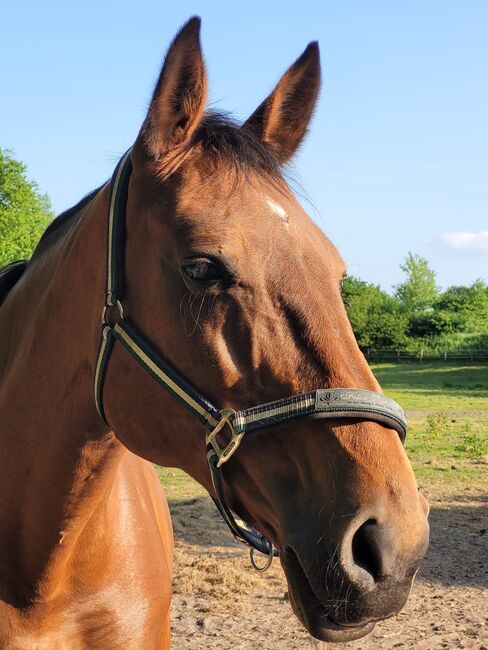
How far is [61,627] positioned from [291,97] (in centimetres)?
206

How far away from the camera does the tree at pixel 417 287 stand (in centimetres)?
5975

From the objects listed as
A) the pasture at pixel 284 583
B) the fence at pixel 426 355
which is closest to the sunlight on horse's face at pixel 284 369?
the pasture at pixel 284 583

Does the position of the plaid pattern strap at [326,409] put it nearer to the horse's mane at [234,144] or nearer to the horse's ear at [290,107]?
the horse's mane at [234,144]

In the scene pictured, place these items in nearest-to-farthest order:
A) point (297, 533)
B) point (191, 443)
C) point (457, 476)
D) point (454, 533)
Answer: point (297, 533)
point (191, 443)
point (454, 533)
point (457, 476)

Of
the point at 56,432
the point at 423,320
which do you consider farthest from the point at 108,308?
the point at 423,320

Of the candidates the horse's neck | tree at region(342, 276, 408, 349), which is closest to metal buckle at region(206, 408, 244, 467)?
the horse's neck

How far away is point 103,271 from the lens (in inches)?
82.8

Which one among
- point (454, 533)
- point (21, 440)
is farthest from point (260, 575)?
point (21, 440)

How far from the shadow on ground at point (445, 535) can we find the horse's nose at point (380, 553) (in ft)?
15.8

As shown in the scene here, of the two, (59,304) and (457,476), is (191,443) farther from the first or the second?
(457,476)

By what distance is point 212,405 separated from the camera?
178cm

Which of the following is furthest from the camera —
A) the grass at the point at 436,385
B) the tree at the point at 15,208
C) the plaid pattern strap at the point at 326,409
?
the tree at the point at 15,208

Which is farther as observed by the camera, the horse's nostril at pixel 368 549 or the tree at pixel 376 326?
the tree at pixel 376 326

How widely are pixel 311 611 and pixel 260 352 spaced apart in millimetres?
646
